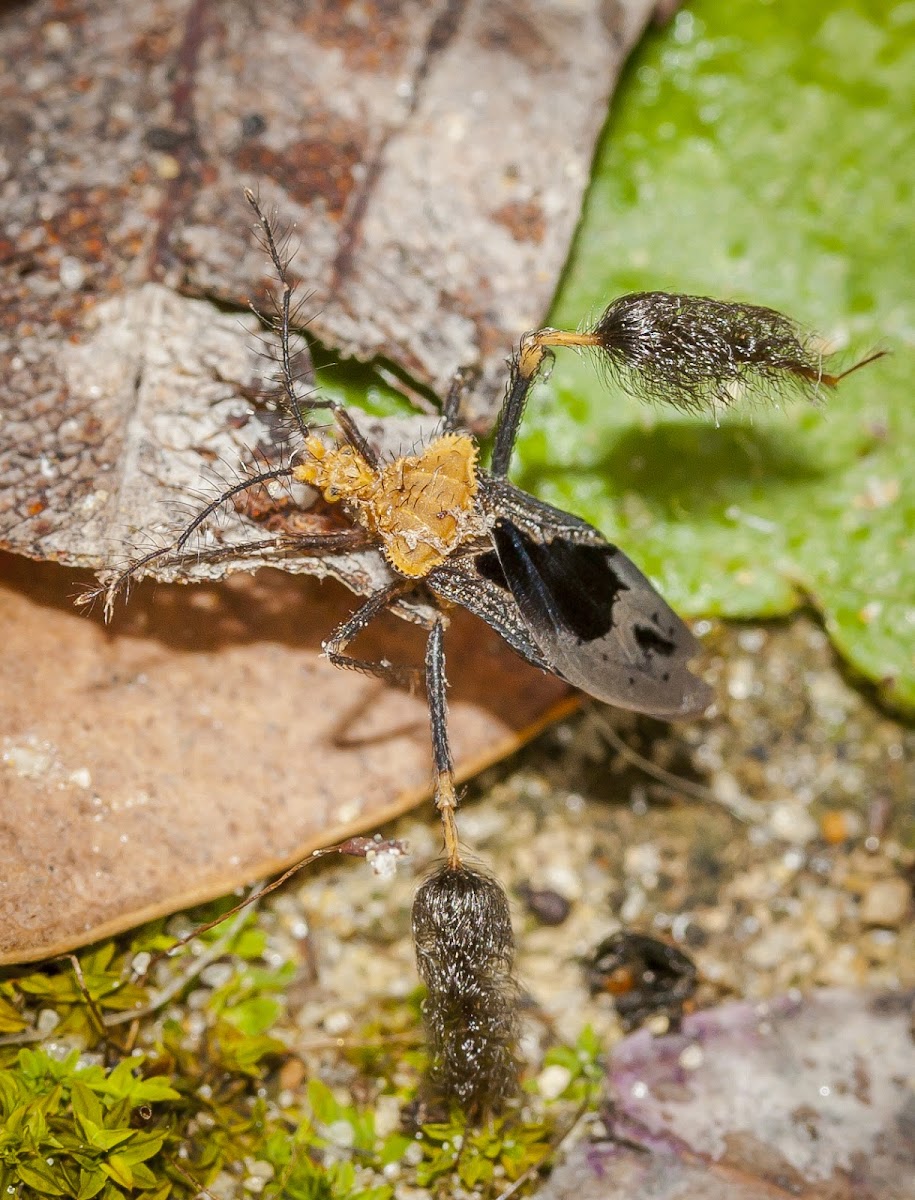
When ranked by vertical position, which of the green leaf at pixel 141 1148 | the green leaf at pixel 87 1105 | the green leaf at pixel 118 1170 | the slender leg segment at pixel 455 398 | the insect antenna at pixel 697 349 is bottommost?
the green leaf at pixel 118 1170

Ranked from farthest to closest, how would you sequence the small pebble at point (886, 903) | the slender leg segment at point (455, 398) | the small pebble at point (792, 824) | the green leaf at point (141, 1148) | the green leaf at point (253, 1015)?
the small pebble at point (792, 824) < the small pebble at point (886, 903) < the green leaf at point (253, 1015) < the slender leg segment at point (455, 398) < the green leaf at point (141, 1148)

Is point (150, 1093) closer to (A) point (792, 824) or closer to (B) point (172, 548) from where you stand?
(B) point (172, 548)

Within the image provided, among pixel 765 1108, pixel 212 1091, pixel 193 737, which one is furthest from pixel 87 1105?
pixel 765 1108

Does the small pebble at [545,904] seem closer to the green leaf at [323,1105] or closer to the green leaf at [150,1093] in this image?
the green leaf at [323,1105]

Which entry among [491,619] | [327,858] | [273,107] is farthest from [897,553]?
[273,107]

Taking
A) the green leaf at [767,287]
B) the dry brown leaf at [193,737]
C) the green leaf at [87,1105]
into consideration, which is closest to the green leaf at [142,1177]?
the green leaf at [87,1105]

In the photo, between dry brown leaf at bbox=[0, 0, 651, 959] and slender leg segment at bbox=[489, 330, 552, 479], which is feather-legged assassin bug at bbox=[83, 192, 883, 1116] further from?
dry brown leaf at bbox=[0, 0, 651, 959]
